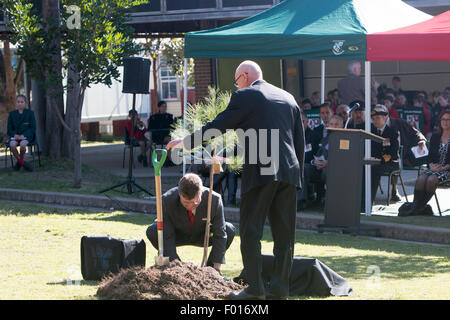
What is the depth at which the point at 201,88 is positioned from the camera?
20.7 m

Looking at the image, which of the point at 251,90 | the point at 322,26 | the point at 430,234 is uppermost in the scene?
the point at 322,26

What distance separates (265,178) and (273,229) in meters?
0.47

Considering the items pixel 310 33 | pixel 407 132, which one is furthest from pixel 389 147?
pixel 310 33

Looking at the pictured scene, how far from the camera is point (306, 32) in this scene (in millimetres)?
11352

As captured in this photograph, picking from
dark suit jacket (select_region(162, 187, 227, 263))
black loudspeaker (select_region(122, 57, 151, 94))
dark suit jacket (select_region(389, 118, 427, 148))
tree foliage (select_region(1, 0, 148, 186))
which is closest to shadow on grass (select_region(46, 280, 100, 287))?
dark suit jacket (select_region(162, 187, 227, 263))

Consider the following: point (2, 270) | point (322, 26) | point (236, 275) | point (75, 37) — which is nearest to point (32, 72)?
point (75, 37)

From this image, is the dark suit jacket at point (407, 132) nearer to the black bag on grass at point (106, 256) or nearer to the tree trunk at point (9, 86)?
the black bag on grass at point (106, 256)

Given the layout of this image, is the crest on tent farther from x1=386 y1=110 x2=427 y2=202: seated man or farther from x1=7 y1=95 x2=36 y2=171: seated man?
x1=7 y1=95 x2=36 y2=171: seated man

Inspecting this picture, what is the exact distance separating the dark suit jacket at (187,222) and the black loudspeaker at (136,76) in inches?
260

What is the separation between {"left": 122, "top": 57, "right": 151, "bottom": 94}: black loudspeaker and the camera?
13.6m

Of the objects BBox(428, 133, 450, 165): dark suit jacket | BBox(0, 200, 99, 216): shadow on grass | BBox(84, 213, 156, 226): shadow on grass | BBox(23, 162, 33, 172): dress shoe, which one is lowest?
BBox(84, 213, 156, 226): shadow on grass

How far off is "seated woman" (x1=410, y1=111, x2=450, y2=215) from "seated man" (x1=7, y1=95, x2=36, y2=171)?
8.20 m
